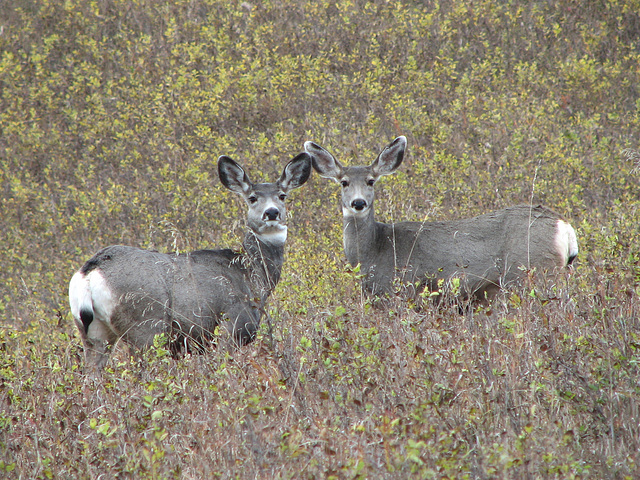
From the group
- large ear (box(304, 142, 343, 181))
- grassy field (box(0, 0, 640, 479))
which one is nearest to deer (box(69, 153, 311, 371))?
grassy field (box(0, 0, 640, 479))

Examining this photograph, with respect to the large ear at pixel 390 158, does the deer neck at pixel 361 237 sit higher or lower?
lower

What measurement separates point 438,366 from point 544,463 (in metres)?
1.11

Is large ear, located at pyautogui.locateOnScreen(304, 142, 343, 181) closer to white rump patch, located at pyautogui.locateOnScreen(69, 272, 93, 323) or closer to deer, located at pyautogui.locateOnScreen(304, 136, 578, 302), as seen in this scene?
deer, located at pyautogui.locateOnScreen(304, 136, 578, 302)

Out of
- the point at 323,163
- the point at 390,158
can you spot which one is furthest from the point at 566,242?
the point at 323,163

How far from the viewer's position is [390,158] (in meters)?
7.83

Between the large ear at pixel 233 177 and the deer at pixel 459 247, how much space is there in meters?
1.00

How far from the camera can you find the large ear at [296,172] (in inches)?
294

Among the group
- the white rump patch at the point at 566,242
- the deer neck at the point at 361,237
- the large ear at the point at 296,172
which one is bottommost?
the deer neck at the point at 361,237

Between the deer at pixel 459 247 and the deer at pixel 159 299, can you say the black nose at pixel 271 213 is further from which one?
the deer at pixel 459 247

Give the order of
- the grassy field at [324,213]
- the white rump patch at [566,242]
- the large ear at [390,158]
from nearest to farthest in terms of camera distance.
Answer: the grassy field at [324,213] < the white rump patch at [566,242] < the large ear at [390,158]

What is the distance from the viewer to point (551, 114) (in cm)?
1136

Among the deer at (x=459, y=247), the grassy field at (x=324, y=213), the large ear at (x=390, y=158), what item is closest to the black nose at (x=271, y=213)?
the grassy field at (x=324, y=213)

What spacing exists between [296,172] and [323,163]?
1.29ft

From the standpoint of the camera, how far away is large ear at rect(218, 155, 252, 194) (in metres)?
7.25
